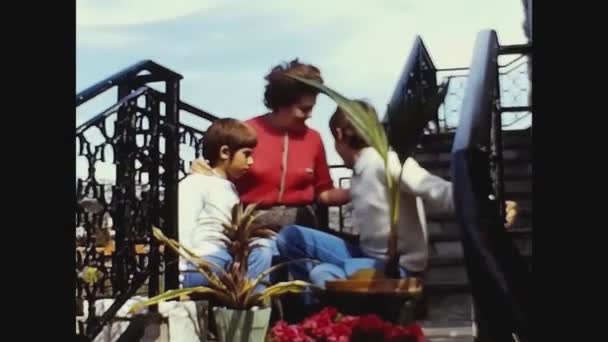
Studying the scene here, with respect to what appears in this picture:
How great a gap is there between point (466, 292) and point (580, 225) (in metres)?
2.10

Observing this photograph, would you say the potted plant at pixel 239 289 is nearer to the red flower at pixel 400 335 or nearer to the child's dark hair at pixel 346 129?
the child's dark hair at pixel 346 129

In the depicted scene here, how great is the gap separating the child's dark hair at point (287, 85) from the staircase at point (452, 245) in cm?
85

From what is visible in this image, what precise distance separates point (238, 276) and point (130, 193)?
0.73 meters

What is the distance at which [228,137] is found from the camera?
13.4 feet

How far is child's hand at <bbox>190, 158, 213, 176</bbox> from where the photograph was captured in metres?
4.12

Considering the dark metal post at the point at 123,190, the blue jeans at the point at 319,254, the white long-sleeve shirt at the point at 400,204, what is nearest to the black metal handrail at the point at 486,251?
the white long-sleeve shirt at the point at 400,204

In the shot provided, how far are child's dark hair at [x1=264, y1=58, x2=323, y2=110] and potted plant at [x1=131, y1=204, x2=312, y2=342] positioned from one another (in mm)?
524

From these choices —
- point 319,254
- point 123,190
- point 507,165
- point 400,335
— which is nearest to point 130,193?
point 123,190

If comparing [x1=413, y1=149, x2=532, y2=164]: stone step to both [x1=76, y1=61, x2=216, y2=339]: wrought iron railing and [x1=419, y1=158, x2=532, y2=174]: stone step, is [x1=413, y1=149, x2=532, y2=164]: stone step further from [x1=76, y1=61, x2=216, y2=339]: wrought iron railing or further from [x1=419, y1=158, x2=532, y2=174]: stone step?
[x1=76, y1=61, x2=216, y2=339]: wrought iron railing

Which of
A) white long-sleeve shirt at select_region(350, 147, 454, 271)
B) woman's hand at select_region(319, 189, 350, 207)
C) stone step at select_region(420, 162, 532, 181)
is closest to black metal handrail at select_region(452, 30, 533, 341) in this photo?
white long-sleeve shirt at select_region(350, 147, 454, 271)

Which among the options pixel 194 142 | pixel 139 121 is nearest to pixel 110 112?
pixel 139 121
